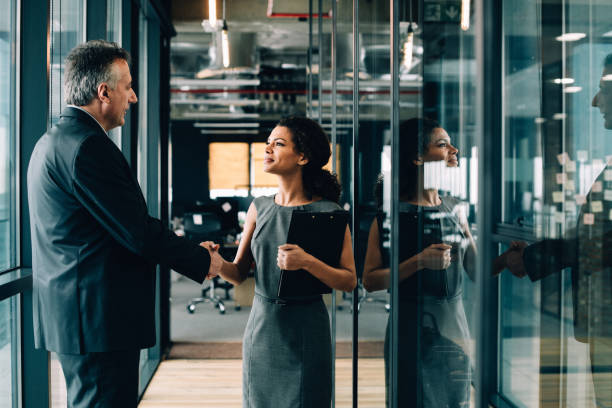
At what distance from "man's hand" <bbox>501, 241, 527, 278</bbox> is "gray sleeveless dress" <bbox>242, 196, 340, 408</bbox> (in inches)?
33.3

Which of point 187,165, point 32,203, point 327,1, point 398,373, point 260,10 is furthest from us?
point 187,165

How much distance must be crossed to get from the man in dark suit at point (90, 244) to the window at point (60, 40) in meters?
0.59

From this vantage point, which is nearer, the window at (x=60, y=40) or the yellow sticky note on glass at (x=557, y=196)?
the yellow sticky note on glass at (x=557, y=196)

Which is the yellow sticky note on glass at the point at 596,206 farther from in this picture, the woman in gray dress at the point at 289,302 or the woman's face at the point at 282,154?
the woman's face at the point at 282,154

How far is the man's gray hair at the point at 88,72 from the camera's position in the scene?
177cm

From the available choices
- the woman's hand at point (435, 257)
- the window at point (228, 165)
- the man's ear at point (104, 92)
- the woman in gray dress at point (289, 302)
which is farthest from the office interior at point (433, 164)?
the window at point (228, 165)

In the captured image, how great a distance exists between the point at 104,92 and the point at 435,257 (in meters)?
1.22

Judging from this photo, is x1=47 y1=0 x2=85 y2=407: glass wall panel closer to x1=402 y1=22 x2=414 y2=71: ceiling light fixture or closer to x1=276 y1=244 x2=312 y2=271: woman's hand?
x1=276 y1=244 x2=312 y2=271: woman's hand

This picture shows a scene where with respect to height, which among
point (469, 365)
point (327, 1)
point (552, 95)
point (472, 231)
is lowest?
point (469, 365)

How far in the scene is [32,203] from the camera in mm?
1697

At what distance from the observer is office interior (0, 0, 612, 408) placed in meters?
0.99

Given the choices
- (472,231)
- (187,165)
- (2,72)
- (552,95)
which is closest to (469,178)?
(472,231)

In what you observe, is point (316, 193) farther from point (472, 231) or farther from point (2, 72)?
point (2, 72)

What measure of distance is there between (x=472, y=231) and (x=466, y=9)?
0.51 meters
